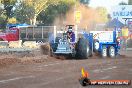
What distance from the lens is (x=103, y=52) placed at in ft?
96.3

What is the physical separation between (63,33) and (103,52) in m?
4.13

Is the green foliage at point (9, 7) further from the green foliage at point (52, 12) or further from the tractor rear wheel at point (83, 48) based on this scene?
the tractor rear wheel at point (83, 48)

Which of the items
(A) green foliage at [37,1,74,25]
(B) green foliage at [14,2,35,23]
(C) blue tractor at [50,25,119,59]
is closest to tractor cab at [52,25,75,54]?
(C) blue tractor at [50,25,119,59]

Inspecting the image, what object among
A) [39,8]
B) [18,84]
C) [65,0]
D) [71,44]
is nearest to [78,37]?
[71,44]

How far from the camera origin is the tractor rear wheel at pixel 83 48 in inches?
1042

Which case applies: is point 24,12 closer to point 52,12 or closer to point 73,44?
point 52,12

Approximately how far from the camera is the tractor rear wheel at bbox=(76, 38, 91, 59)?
26.5m

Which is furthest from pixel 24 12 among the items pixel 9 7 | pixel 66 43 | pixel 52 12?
pixel 66 43

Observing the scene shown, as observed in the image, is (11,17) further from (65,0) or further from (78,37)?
(78,37)

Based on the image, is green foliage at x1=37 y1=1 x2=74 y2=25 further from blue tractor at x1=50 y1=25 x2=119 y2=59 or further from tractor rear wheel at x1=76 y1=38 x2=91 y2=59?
tractor rear wheel at x1=76 y1=38 x2=91 y2=59

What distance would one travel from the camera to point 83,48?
2650cm

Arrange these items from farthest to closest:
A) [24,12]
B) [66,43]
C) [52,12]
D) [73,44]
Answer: [52,12] → [24,12] → [73,44] → [66,43]

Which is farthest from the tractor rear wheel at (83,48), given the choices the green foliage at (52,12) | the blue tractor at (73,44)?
the green foliage at (52,12)

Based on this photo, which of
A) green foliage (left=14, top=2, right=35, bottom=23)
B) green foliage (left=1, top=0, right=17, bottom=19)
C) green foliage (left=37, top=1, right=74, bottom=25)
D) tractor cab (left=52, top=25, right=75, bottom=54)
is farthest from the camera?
green foliage (left=37, top=1, right=74, bottom=25)
